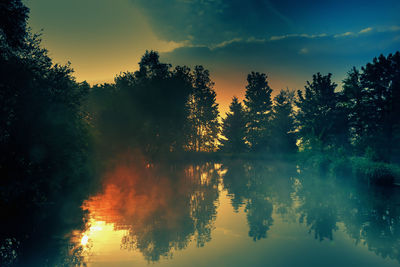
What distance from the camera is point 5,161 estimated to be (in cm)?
1884

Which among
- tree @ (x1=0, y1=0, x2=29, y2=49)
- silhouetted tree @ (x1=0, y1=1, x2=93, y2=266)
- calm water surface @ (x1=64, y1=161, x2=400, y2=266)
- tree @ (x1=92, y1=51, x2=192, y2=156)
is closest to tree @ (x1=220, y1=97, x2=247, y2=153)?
tree @ (x1=92, y1=51, x2=192, y2=156)

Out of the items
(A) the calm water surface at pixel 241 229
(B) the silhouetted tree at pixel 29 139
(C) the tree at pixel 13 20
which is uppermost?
(C) the tree at pixel 13 20

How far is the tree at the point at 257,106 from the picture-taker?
308ft

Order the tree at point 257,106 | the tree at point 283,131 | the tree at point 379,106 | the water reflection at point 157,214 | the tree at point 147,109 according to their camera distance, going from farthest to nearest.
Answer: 1. the tree at point 257,106
2. the tree at point 283,131
3. the tree at point 147,109
4. the tree at point 379,106
5. the water reflection at point 157,214

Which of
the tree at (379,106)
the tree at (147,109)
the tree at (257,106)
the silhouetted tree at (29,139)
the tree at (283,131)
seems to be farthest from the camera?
the tree at (257,106)

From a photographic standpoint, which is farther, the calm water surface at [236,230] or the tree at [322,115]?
the tree at [322,115]

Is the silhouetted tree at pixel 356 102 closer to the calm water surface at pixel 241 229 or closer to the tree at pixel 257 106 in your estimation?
the calm water surface at pixel 241 229

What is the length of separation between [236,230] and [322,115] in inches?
2254

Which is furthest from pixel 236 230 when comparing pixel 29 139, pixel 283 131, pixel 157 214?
pixel 283 131

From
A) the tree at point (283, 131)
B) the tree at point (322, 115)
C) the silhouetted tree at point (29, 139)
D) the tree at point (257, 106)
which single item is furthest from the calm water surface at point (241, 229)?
the tree at point (257, 106)

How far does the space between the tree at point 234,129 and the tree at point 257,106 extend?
2.39 meters

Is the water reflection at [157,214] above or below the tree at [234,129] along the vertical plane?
below

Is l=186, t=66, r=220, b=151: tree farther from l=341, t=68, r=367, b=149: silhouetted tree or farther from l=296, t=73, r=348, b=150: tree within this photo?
l=341, t=68, r=367, b=149: silhouetted tree

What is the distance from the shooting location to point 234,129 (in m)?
98.7
